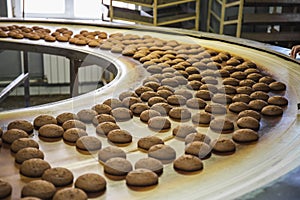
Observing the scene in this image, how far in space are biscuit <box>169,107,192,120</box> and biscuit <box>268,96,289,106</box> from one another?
41 centimetres

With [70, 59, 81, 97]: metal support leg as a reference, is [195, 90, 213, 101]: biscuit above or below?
above

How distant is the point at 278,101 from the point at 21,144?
1131mm

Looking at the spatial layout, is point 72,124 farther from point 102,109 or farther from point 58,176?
point 58,176

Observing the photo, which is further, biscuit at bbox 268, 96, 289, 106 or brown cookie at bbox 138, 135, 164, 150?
biscuit at bbox 268, 96, 289, 106

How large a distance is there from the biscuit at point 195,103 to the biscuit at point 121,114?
0.92ft

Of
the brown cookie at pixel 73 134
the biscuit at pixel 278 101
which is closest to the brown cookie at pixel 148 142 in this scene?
the brown cookie at pixel 73 134

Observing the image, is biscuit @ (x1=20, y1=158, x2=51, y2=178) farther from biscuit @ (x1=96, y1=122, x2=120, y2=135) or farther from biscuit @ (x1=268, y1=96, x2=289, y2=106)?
biscuit @ (x1=268, y1=96, x2=289, y2=106)

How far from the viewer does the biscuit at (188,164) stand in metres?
1.36

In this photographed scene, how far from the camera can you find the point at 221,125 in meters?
1.72

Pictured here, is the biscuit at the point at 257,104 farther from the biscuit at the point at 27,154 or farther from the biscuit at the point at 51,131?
the biscuit at the point at 27,154

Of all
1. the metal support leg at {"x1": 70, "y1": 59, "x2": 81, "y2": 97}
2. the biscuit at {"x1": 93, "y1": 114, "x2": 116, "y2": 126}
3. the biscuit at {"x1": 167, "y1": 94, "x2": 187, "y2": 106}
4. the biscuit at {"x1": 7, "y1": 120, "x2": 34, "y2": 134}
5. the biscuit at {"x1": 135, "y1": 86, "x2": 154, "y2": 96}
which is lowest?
the metal support leg at {"x1": 70, "y1": 59, "x2": 81, "y2": 97}

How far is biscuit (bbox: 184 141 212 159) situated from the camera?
147 centimetres

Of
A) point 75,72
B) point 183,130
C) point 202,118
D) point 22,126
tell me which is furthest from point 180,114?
point 75,72

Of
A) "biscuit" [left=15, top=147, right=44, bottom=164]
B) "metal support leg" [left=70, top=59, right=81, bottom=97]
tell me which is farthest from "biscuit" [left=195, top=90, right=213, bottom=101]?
"metal support leg" [left=70, top=59, right=81, bottom=97]
